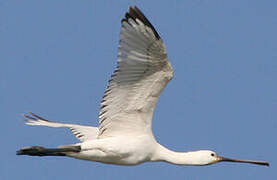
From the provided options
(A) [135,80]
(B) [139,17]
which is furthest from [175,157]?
(B) [139,17]

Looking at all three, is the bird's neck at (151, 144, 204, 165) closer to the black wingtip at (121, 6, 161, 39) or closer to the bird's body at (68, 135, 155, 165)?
the bird's body at (68, 135, 155, 165)

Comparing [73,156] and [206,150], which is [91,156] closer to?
[73,156]

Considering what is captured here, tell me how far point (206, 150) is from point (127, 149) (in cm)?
195

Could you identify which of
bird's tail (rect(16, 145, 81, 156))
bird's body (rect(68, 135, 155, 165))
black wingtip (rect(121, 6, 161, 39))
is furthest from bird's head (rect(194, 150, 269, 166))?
black wingtip (rect(121, 6, 161, 39))

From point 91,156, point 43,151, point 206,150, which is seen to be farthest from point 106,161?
point 206,150

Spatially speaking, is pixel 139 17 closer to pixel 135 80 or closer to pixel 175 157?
pixel 135 80

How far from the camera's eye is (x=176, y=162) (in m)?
13.9

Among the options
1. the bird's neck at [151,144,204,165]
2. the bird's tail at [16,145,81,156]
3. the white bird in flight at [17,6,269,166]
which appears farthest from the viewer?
the bird's neck at [151,144,204,165]

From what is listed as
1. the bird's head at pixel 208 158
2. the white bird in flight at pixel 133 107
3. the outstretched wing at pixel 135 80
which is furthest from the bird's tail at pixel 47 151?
the bird's head at pixel 208 158

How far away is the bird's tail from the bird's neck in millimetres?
1607

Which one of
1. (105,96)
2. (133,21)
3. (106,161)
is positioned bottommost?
(106,161)

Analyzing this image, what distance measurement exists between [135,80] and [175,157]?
193 centimetres

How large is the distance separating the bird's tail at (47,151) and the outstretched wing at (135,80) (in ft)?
2.59

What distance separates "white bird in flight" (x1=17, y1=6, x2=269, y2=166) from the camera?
12477 mm
